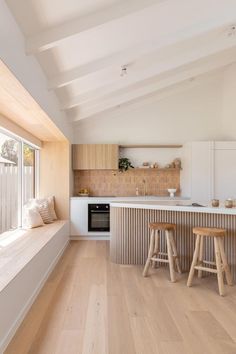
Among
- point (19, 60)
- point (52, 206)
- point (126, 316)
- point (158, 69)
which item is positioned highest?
point (158, 69)

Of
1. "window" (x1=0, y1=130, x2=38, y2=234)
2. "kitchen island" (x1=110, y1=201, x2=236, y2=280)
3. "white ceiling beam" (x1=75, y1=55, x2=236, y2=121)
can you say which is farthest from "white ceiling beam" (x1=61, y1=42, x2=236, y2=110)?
"kitchen island" (x1=110, y1=201, x2=236, y2=280)

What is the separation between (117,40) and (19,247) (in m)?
2.63

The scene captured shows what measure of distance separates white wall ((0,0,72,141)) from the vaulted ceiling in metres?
0.09

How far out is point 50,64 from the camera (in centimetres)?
318

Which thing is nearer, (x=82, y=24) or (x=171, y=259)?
(x=82, y=24)

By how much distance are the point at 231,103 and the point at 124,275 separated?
464 cm

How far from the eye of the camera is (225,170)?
6.06m

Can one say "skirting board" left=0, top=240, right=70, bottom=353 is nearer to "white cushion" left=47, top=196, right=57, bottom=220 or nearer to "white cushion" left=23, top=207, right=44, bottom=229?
"white cushion" left=23, top=207, right=44, bottom=229

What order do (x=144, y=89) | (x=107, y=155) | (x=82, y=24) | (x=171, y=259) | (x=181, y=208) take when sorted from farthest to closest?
(x=107, y=155) → (x=144, y=89) → (x=181, y=208) → (x=171, y=259) → (x=82, y=24)

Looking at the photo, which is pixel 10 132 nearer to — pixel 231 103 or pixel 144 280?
pixel 144 280

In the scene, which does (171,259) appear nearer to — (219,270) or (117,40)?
(219,270)

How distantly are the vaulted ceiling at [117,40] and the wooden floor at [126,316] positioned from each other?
241cm

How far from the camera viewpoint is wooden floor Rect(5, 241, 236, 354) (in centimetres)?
228

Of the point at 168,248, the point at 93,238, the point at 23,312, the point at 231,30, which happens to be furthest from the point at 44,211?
the point at 231,30
